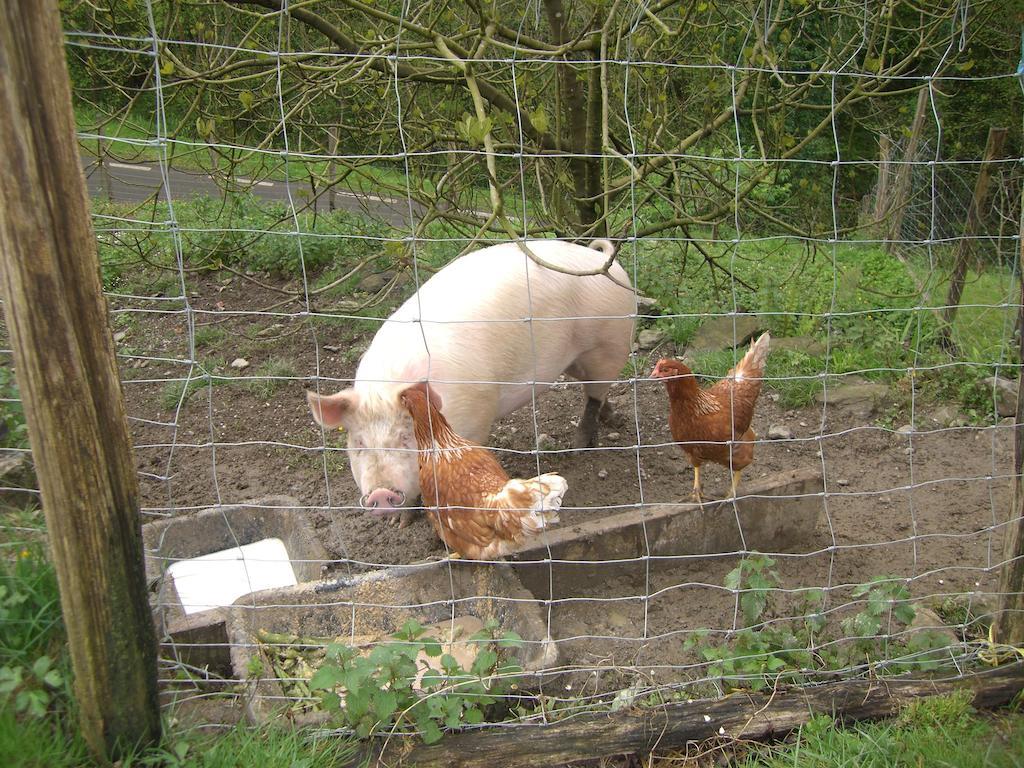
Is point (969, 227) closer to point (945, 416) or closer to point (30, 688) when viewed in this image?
point (945, 416)

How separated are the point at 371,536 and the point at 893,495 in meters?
2.37

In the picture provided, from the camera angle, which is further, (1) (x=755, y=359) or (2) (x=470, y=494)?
(1) (x=755, y=359)

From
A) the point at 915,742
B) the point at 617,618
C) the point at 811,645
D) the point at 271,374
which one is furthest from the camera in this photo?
the point at 271,374

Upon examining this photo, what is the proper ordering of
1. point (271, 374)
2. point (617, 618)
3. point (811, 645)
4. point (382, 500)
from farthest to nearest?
point (271, 374) < point (382, 500) < point (617, 618) < point (811, 645)

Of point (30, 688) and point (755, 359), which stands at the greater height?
point (755, 359)

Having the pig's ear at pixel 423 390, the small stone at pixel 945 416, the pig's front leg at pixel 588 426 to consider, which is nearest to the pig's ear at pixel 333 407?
the pig's ear at pixel 423 390

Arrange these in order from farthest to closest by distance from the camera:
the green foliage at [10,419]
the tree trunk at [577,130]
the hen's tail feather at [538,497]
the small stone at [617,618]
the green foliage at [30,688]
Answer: the tree trunk at [577,130] → the green foliage at [10,419] → the small stone at [617,618] → the hen's tail feather at [538,497] → the green foliage at [30,688]

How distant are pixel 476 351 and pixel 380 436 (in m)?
0.60

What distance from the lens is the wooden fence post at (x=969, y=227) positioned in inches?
185

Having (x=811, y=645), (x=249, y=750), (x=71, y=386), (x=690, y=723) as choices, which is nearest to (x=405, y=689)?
(x=249, y=750)

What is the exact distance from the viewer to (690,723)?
7.54 feet

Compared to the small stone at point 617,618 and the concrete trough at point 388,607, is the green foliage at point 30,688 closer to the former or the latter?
the concrete trough at point 388,607

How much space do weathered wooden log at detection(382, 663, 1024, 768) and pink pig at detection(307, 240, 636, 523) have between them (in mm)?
1049

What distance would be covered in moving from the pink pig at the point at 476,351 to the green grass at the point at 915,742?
136cm
